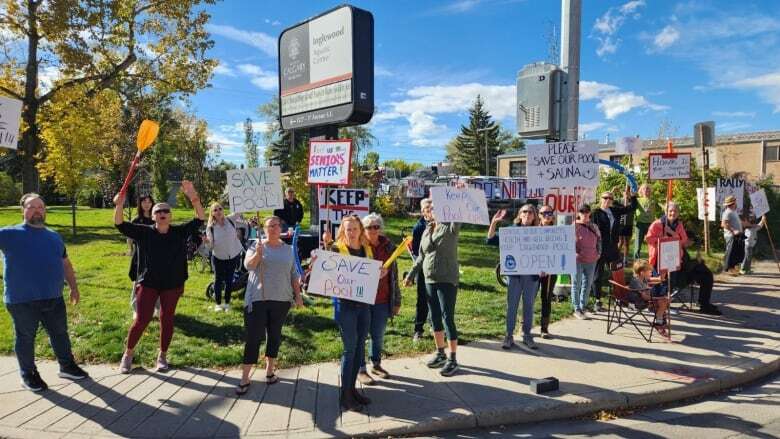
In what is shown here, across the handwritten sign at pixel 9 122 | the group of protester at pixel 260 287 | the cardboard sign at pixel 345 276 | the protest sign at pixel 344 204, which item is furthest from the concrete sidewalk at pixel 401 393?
the handwritten sign at pixel 9 122

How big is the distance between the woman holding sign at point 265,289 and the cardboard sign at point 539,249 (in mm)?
2553

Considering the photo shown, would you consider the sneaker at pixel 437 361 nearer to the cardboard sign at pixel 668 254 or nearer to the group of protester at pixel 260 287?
the group of protester at pixel 260 287

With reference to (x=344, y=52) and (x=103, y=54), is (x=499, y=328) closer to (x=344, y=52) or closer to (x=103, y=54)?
(x=344, y=52)

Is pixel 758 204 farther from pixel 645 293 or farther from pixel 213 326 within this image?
pixel 213 326

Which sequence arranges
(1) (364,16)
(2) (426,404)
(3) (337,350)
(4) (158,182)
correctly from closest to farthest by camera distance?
(2) (426,404) → (3) (337,350) → (1) (364,16) → (4) (158,182)

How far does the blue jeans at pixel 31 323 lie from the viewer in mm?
4840

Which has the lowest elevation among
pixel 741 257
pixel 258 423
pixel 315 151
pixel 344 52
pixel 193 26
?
pixel 258 423

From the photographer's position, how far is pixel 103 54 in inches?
559

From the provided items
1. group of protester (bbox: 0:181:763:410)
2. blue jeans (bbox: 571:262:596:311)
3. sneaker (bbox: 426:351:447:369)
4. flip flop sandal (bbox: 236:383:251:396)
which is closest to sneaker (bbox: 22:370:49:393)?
group of protester (bbox: 0:181:763:410)

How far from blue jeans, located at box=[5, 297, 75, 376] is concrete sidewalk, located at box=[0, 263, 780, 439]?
333 millimetres

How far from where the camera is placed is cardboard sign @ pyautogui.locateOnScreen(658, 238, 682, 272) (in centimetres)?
718

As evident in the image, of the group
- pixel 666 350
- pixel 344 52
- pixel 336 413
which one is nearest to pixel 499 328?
pixel 666 350

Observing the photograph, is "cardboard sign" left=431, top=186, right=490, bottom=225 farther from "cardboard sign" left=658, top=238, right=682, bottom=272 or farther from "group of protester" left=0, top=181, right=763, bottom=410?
"cardboard sign" left=658, top=238, right=682, bottom=272

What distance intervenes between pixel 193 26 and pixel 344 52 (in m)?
9.98
